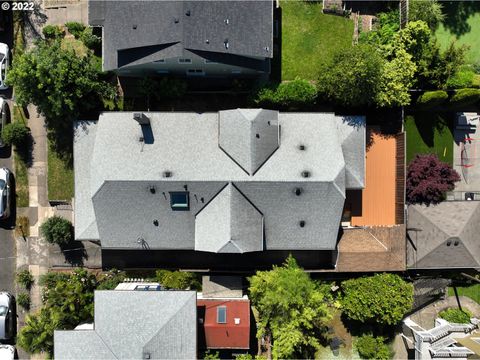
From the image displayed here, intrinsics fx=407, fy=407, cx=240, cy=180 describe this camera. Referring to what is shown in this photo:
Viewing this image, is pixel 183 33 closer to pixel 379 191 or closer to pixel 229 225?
pixel 229 225

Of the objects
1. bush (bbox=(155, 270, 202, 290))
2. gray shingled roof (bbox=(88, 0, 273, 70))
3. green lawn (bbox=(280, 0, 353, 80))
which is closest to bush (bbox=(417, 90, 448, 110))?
green lawn (bbox=(280, 0, 353, 80))

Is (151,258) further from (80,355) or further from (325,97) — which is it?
(325,97)

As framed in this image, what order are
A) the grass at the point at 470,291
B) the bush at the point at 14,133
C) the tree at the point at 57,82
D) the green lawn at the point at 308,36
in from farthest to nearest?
the grass at the point at 470,291 < the green lawn at the point at 308,36 < the bush at the point at 14,133 < the tree at the point at 57,82

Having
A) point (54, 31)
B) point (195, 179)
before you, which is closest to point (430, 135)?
point (195, 179)

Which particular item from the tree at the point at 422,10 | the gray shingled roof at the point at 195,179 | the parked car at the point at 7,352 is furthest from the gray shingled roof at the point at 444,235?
the parked car at the point at 7,352

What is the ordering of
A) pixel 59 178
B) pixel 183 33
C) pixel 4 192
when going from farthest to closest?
1. pixel 59 178
2. pixel 4 192
3. pixel 183 33

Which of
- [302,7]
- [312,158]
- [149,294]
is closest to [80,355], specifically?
[149,294]

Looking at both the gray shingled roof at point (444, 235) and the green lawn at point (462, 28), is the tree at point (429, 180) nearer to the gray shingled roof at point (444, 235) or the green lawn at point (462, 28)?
the gray shingled roof at point (444, 235)
